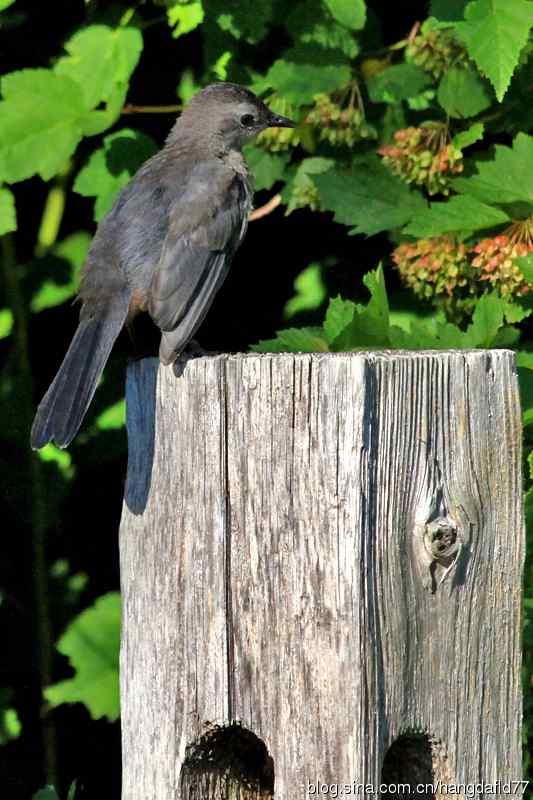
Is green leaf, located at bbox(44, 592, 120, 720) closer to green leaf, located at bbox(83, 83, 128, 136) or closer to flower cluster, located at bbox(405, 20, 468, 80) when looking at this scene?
green leaf, located at bbox(83, 83, 128, 136)

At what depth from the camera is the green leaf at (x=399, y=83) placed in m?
4.02

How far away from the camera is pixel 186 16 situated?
3.98 metres

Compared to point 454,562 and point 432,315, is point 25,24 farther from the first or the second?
point 454,562

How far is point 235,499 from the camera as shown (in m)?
2.39

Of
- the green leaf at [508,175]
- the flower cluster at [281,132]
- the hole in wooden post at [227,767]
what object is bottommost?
the hole in wooden post at [227,767]

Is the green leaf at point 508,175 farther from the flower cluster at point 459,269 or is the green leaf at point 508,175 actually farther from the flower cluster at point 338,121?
the flower cluster at point 338,121

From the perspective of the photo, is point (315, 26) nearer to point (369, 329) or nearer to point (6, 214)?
point (6, 214)

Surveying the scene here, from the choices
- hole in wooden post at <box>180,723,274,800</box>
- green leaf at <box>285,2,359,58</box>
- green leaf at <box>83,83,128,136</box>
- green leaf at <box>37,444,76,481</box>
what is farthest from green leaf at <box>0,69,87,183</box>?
hole in wooden post at <box>180,723,274,800</box>

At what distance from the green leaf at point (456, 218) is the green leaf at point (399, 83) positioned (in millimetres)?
531

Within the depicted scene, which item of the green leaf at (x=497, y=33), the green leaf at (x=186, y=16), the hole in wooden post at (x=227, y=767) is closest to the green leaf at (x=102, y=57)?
the green leaf at (x=186, y=16)

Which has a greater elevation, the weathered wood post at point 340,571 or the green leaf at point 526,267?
the green leaf at point 526,267

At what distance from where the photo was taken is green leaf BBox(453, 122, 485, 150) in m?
3.89

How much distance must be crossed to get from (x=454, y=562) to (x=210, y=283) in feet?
5.17

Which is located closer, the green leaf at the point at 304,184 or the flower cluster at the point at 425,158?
the flower cluster at the point at 425,158
